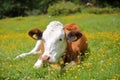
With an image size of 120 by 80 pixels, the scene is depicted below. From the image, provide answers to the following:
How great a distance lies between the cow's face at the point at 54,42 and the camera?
8875 mm

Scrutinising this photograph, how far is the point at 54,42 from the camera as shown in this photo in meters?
9.18

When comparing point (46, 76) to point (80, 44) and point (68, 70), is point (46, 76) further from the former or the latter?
point (80, 44)

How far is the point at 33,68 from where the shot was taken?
9438 millimetres

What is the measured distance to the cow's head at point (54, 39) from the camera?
8884mm

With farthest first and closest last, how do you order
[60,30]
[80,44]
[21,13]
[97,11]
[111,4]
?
[21,13] → [111,4] → [97,11] → [80,44] → [60,30]

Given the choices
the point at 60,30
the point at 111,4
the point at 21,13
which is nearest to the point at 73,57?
the point at 60,30

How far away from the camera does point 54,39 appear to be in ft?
30.2

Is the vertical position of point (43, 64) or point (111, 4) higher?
point (43, 64)

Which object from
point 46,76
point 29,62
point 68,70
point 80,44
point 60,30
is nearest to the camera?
point 46,76

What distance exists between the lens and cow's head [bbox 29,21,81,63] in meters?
8.88

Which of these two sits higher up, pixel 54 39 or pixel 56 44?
pixel 54 39

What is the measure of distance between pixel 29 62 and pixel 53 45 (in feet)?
5.69

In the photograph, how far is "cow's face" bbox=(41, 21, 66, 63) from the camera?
8.88 metres

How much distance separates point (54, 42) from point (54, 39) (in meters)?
0.08
